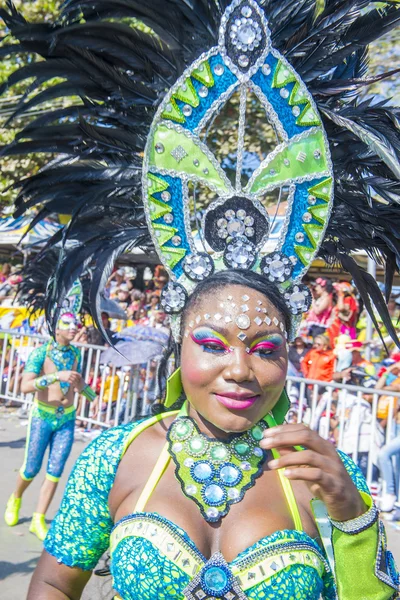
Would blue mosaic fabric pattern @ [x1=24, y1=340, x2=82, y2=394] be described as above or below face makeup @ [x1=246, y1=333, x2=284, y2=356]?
below

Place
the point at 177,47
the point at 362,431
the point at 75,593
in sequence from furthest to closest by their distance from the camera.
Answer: the point at 362,431, the point at 177,47, the point at 75,593

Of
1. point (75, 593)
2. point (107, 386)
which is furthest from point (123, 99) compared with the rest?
point (107, 386)

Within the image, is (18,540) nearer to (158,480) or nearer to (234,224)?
(158,480)

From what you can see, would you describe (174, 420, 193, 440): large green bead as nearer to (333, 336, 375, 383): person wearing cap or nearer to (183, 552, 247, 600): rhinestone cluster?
(183, 552, 247, 600): rhinestone cluster

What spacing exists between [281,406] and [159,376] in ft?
1.71

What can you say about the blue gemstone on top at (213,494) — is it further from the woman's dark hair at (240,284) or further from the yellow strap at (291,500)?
the woman's dark hair at (240,284)

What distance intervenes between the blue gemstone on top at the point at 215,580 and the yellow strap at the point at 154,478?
0.85 feet

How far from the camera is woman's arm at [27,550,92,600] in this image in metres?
1.84

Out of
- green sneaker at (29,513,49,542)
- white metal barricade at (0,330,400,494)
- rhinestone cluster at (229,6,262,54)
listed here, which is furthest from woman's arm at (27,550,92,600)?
green sneaker at (29,513,49,542)

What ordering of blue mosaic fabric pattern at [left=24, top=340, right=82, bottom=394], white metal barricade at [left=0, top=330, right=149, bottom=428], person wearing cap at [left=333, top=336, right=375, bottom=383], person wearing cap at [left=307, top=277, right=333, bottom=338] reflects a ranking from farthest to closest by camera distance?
white metal barricade at [left=0, top=330, right=149, bottom=428] < person wearing cap at [left=307, top=277, right=333, bottom=338] < person wearing cap at [left=333, top=336, right=375, bottom=383] < blue mosaic fabric pattern at [left=24, top=340, right=82, bottom=394]

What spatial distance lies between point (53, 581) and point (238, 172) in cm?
139

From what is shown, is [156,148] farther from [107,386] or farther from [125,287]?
[125,287]

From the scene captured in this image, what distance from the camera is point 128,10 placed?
1.99m

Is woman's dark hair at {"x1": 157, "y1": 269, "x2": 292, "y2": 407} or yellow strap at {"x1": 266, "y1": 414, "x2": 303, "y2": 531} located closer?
yellow strap at {"x1": 266, "y1": 414, "x2": 303, "y2": 531}
